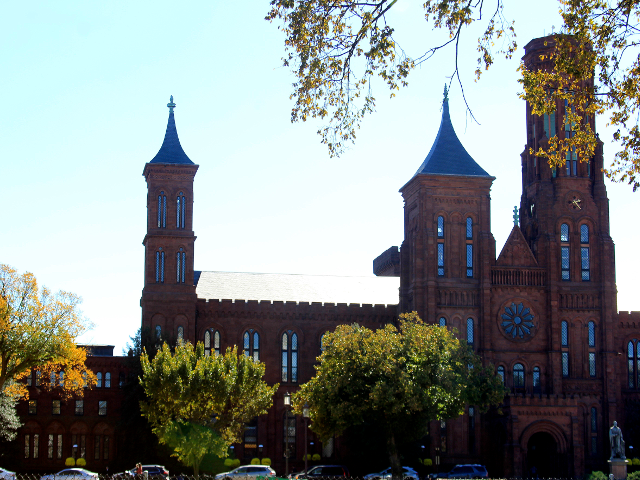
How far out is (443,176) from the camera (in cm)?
6538

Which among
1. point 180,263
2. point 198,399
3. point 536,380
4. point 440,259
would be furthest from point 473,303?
point 198,399

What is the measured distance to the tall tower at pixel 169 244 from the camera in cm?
6519

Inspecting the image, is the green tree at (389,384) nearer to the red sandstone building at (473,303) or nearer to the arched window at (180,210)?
the red sandstone building at (473,303)

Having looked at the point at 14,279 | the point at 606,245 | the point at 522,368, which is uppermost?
the point at 606,245

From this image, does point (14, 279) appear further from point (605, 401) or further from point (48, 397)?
point (605, 401)

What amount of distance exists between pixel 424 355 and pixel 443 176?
70.7 feet

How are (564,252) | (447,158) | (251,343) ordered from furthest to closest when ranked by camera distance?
(447,158) → (251,343) → (564,252)

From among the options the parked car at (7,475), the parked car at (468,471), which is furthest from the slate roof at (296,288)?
the parked car at (7,475)

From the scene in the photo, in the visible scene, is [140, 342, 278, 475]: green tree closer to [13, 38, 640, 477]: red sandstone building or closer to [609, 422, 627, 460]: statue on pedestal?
[13, 38, 640, 477]: red sandstone building

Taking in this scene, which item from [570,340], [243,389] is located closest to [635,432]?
[570,340]

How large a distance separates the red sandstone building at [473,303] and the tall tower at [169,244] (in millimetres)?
75

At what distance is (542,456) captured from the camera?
6138cm

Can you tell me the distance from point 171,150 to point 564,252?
30.2m

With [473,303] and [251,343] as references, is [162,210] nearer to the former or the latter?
[251,343]
